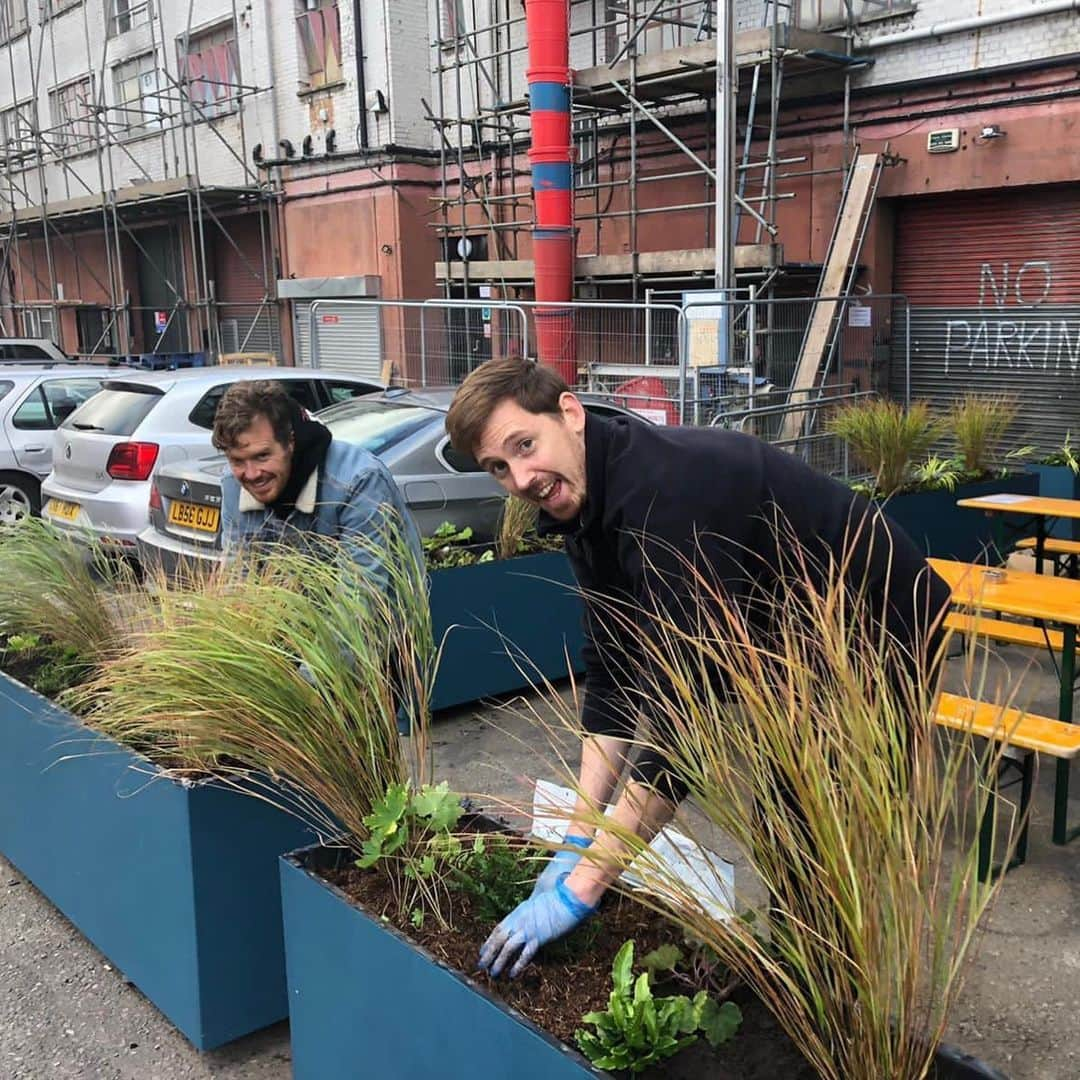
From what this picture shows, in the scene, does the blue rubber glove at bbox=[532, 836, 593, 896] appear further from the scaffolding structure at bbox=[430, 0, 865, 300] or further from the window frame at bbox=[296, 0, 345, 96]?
the window frame at bbox=[296, 0, 345, 96]

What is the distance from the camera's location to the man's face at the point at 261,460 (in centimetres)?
330

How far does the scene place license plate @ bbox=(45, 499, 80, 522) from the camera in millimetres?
7750

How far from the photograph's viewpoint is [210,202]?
727 inches

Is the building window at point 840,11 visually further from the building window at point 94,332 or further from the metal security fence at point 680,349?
the building window at point 94,332

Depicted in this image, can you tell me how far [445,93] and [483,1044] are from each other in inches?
616

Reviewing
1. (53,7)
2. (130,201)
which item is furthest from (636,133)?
(53,7)

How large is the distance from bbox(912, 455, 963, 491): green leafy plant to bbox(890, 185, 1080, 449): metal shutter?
289 cm

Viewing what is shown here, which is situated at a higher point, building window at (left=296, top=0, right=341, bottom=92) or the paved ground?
building window at (left=296, top=0, right=341, bottom=92)

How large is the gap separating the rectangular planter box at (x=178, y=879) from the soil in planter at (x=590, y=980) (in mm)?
494

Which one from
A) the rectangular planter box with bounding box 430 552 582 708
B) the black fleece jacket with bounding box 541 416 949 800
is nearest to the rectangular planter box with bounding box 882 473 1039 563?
the rectangular planter box with bounding box 430 552 582 708

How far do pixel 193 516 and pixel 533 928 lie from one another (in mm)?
4516

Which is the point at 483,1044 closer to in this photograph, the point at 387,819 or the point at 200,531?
the point at 387,819

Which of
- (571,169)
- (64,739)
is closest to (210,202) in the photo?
(571,169)

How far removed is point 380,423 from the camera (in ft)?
21.6
